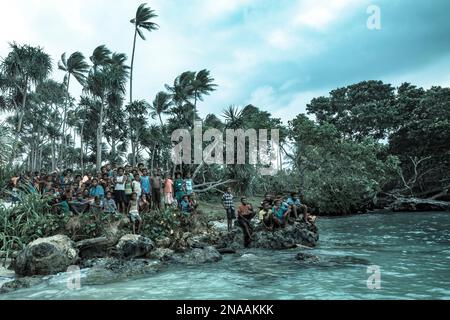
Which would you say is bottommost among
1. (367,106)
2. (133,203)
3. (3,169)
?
(133,203)

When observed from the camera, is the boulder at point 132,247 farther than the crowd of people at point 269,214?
No

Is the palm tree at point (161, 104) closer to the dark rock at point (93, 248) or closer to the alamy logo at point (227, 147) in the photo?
the alamy logo at point (227, 147)

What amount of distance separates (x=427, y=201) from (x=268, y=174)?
13.6 metres

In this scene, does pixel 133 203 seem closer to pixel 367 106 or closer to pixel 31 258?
pixel 31 258

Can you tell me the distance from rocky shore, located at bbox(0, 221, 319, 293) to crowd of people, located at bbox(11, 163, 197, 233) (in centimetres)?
118

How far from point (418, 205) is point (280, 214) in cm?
1783

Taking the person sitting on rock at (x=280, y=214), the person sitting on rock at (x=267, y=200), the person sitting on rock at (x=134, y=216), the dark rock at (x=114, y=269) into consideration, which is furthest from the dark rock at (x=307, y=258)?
the person sitting on rock at (x=134, y=216)

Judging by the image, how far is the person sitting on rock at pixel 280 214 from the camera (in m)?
11.6

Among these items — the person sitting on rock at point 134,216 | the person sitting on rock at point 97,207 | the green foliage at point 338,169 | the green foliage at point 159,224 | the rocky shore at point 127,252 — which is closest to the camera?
the rocky shore at point 127,252

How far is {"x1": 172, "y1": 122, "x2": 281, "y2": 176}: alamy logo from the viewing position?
2362 centimetres

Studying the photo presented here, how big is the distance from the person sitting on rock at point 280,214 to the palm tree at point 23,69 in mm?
18518

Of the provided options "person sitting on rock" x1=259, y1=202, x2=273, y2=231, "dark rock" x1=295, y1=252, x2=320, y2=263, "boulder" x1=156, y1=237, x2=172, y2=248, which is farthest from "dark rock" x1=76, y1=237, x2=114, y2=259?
"person sitting on rock" x1=259, y1=202, x2=273, y2=231

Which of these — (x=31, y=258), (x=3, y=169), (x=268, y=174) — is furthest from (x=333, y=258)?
(x=268, y=174)

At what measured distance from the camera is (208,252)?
30.1 feet
